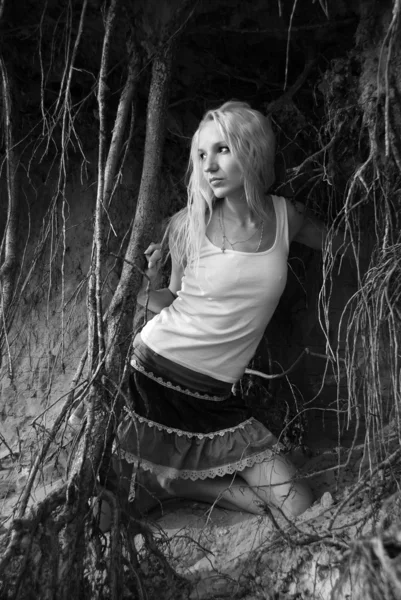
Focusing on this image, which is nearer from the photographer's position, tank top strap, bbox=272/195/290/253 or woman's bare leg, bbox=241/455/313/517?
woman's bare leg, bbox=241/455/313/517

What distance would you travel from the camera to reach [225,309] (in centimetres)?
251

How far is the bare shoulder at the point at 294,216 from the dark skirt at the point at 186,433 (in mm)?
658

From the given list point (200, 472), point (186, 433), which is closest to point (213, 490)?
point (200, 472)

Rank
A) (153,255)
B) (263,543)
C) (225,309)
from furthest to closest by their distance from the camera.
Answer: (225,309)
(153,255)
(263,543)

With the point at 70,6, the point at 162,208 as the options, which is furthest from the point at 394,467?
the point at 70,6

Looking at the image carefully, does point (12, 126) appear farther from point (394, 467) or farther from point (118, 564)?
point (394, 467)

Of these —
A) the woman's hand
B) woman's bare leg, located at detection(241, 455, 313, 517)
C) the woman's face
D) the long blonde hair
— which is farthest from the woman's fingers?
woman's bare leg, located at detection(241, 455, 313, 517)

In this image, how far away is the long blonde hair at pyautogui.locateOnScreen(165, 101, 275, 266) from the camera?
2.49 meters

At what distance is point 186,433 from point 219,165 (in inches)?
38.3

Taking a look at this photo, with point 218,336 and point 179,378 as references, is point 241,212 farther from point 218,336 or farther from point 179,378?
point 179,378

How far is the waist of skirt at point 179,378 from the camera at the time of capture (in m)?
2.58

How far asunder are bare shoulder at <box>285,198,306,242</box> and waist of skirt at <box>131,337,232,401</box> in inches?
23.9

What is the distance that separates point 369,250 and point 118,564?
157 cm

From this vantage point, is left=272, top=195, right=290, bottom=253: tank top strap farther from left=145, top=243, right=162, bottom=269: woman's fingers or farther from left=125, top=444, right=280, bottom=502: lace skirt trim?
left=125, top=444, right=280, bottom=502: lace skirt trim
